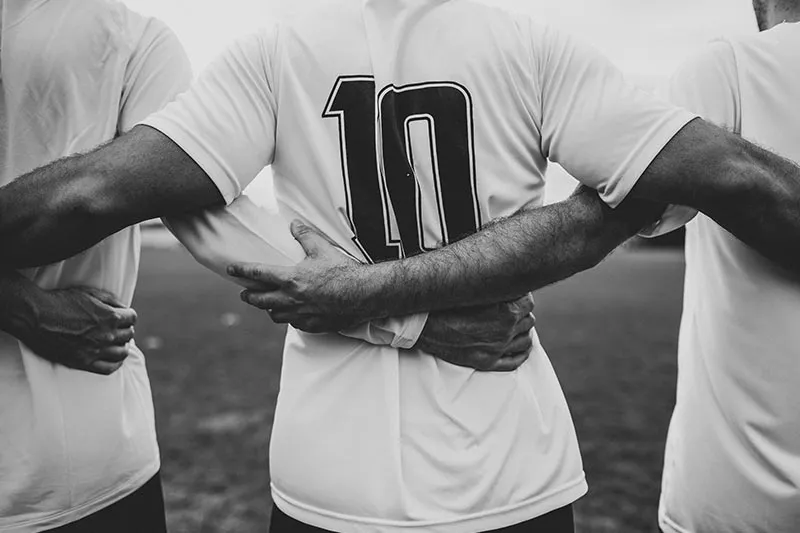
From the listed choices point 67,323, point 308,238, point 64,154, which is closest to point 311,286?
point 308,238

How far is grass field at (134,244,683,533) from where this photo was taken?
221 inches

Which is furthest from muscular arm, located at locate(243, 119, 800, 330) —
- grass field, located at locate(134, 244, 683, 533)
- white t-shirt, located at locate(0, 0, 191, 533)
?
grass field, located at locate(134, 244, 683, 533)

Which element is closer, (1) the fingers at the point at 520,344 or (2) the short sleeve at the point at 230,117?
(2) the short sleeve at the point at 230,117

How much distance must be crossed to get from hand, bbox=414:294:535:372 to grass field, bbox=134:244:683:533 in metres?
3.57

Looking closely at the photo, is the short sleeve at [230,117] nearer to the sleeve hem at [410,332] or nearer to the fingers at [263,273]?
the fingers at [263,273]

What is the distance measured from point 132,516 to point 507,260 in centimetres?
133

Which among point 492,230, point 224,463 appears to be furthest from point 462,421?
point 224,463

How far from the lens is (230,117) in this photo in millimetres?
1938

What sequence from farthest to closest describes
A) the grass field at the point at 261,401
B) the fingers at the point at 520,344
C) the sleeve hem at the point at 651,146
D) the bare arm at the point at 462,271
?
the grass field at the point at 261,401
the fingers at the point at 520,344
the bare arm at the point at 462,271
the sleeve hem at the point at 651,146

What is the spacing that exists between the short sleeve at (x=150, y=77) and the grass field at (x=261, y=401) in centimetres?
354

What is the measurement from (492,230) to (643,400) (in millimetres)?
7650

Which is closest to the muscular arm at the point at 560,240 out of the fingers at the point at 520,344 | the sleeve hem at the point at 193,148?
the fingers at the point at 520,344

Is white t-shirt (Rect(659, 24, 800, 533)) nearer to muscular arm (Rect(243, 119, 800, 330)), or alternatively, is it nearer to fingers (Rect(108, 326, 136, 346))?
muscular arm (Rect(243, 119, 800, 330))

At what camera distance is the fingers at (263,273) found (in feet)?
6.50
